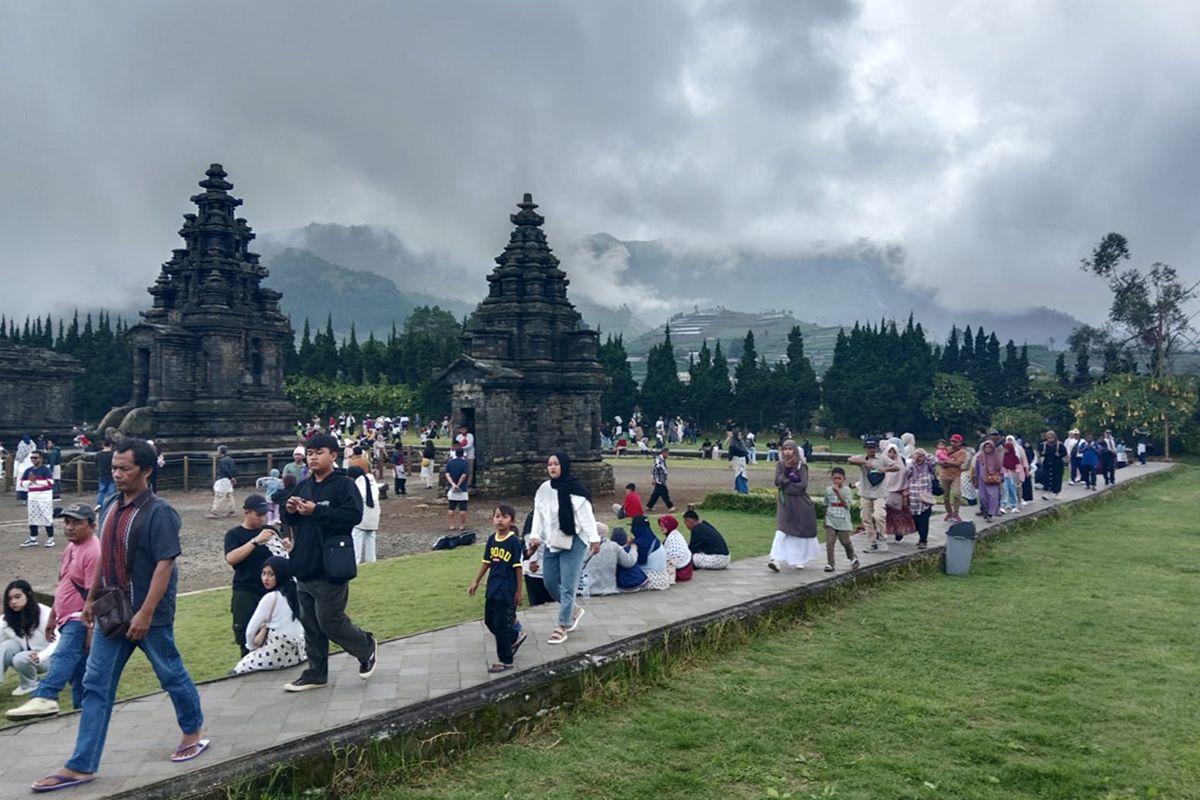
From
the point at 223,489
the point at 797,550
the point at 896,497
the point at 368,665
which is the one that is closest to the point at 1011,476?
the point at 896,497

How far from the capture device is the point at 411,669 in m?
6.39

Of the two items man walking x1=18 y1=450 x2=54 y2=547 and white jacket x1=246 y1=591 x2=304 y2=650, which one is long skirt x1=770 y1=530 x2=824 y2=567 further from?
man walking x1=18 y1=450 x2=54 y2=547

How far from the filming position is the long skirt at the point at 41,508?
15227 mm

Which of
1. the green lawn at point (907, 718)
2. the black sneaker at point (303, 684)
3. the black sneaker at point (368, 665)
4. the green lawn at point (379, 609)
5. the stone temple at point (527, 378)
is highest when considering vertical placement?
the stone temple at point (527, 378)

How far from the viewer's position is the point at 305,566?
567cm

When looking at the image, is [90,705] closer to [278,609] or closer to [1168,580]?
[278,609]

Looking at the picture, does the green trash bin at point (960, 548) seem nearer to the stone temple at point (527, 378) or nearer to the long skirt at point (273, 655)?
the long skirt at point (273, 655)

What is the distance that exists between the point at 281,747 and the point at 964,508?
15987 millimetres

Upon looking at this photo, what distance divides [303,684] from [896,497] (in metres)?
9.26

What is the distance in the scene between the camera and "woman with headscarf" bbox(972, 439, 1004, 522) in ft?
48.1

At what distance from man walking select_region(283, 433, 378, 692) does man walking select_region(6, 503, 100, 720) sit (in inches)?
56.3

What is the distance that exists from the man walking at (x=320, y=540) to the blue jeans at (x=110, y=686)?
3.62ft

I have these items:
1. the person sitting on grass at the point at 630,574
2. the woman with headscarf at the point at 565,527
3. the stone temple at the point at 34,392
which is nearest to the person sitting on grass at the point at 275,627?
the woman with headscarf at the point at 565,527

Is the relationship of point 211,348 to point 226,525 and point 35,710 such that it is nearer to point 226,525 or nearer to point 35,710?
point 226,525
